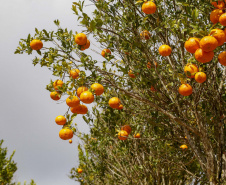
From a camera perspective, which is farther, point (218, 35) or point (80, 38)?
point (80, 38)

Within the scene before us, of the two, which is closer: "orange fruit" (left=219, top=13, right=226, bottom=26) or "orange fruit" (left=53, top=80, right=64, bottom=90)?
"orange fruit" (left=219, top=13, right=226, bottom=26)

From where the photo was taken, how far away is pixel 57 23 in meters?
3.42

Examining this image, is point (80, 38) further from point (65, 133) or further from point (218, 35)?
point (218, 35)

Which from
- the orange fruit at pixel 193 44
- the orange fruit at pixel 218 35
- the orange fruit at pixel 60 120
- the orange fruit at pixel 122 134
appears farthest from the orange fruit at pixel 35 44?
the orange fruit at pixel 218 35

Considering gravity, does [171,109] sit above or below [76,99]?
above

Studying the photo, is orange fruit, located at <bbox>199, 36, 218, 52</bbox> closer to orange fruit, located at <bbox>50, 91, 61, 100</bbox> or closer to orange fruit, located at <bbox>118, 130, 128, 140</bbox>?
orange fruit, located at <bbox>50, 91, 61, 100</bbox>

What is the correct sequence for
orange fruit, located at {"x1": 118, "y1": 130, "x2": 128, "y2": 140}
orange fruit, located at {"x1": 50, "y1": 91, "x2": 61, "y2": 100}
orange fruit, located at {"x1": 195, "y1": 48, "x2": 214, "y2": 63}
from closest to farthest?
orange fruit, located at {"x1": 195, "y1": 48, "x2": 214, "y2": 63} → orange fruit, located at {"x1": 50, "y1": 91, "x2": 61, "y2": 100} → orange fruit, located at {"x1": 118, "y1": 130, "x2": 128, "y2": 140}

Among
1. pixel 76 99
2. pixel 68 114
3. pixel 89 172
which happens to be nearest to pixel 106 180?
pixel 89 172

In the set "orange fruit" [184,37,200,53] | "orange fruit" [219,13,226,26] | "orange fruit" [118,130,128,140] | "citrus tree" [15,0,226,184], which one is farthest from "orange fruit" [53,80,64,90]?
"orange fruit" [219,13,226,26]

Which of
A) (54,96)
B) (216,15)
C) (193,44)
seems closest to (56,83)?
(54,96)

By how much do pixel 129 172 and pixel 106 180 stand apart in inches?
67.2

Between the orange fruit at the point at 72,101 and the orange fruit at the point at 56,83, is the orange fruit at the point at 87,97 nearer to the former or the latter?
the orange fruit at the point at 72,101

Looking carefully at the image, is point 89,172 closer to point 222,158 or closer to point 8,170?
point 222,158

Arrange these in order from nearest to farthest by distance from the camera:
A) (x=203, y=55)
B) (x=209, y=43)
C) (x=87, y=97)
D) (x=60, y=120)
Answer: (x=209, y=43) → (x=203, y=55) → (x=87, y=97) → (x=60, y=120)
